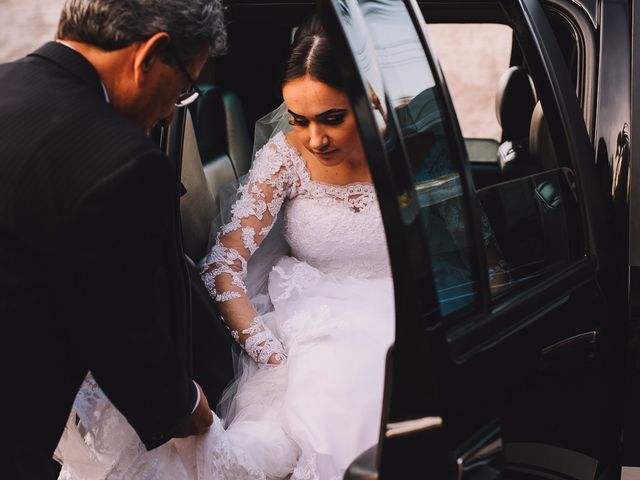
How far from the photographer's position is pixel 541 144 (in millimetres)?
2631

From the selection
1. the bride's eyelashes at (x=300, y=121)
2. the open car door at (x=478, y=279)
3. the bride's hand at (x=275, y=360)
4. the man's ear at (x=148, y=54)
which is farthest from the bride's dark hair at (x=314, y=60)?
the man's ear at (x=148, y=54)

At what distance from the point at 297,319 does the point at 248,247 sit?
29 cm

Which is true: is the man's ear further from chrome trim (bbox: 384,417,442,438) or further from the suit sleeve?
chrome trim (bbox: 384,417,442,438)

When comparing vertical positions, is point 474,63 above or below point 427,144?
below

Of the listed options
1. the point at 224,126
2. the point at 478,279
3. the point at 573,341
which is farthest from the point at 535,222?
the point at 224,126

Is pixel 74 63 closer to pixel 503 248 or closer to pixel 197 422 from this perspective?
pixel 197 422

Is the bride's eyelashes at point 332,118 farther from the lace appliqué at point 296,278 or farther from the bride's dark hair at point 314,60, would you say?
the lace appliqué at point 296,278

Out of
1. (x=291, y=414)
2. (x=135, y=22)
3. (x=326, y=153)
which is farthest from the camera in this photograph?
(x=326, y=153)

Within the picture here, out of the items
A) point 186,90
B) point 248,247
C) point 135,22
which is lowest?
point 248,247

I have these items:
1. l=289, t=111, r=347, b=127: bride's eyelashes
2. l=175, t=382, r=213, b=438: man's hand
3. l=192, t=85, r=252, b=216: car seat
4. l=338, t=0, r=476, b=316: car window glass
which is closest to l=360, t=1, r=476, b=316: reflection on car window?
l=338, t=0, r=476, b=316: car window glass

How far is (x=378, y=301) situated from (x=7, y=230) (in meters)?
1.25

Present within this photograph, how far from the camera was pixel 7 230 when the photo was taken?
1252mm

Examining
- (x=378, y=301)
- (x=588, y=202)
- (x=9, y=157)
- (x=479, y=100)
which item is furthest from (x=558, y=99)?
(x=479, y=100)

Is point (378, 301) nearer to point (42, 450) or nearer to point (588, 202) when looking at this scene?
point (588, 202)
